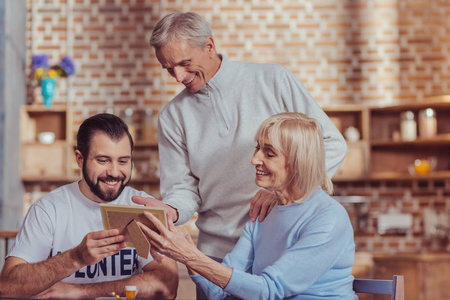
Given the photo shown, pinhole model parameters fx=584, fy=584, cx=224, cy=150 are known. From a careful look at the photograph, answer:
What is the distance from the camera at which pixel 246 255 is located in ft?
6.14

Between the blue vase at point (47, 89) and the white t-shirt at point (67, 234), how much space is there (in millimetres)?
3538

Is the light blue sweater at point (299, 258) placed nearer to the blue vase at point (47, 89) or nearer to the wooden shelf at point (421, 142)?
the wooden shelf at point (421, 142)

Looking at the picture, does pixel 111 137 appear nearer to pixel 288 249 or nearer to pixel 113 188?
pixel 113 188

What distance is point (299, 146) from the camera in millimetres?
1701

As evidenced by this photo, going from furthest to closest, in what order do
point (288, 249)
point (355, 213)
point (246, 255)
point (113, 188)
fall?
point (355, 213) < point (113, 188) < point (246, 255) < point (288, 249)

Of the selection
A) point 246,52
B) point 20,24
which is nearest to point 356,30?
point 246,52

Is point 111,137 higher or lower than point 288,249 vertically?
higher

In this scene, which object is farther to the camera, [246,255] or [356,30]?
[356,30]

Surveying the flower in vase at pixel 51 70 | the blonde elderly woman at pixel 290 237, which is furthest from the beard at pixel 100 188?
the flower in vase at pixel 51 70

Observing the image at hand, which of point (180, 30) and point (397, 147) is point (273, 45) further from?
point (180, 30)

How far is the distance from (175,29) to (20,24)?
4067mm

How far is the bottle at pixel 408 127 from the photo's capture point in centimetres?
526

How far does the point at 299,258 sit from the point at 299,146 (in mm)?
321

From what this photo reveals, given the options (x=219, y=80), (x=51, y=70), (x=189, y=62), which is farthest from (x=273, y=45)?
(x=189, y=62)
